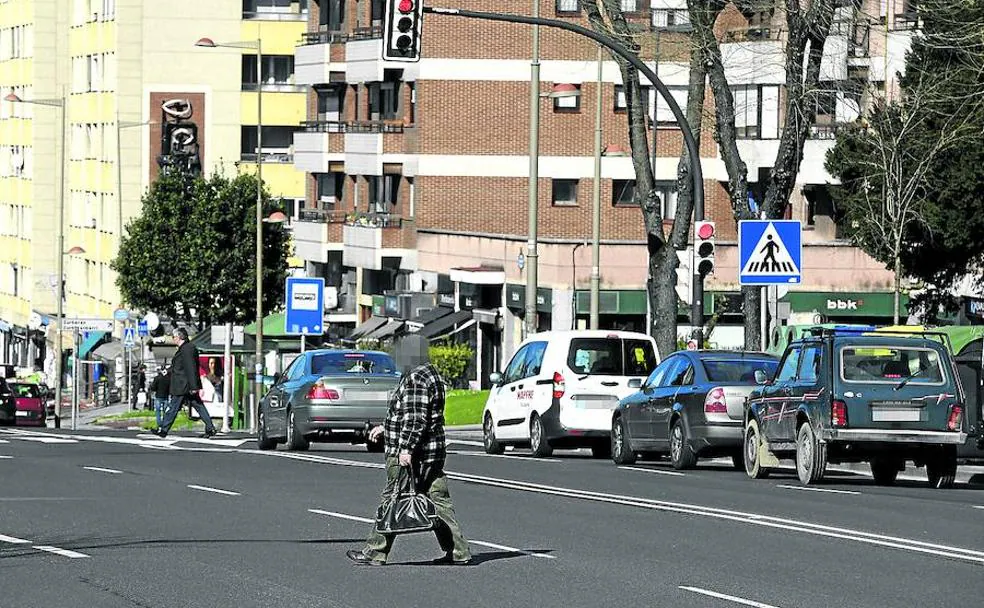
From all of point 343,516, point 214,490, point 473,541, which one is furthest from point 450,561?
point 214,490

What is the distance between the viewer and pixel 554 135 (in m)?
71.4

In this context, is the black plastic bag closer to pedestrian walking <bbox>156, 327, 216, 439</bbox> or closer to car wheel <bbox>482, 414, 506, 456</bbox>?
car wheel <bbox>482, 414, 506, 456</bbox>

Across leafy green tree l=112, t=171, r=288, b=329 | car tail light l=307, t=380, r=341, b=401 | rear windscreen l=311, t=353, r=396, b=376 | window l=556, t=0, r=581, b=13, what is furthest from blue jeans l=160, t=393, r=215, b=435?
leafy green tree l=112, t=171, r=288, b=329

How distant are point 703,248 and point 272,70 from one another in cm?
7408

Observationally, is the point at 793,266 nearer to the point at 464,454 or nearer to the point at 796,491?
the point at 464,454

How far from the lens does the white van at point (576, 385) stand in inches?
1196

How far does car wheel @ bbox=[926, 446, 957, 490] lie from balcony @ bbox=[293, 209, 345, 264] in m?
52.4

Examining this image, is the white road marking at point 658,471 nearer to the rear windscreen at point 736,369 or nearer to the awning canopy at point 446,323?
the rear windscreen at point 736,369

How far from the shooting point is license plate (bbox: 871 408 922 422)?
23.5 metres

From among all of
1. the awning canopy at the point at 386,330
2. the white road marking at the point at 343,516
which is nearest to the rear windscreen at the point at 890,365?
the white road marking at the point at 343,516

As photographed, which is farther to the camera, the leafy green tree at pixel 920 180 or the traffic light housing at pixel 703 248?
the leafy green tree at pixel 920 180

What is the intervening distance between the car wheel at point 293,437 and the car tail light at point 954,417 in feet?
35.1

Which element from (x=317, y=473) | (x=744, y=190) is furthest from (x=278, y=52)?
(x=317, y=473)

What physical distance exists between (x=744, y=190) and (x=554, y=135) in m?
37.0
